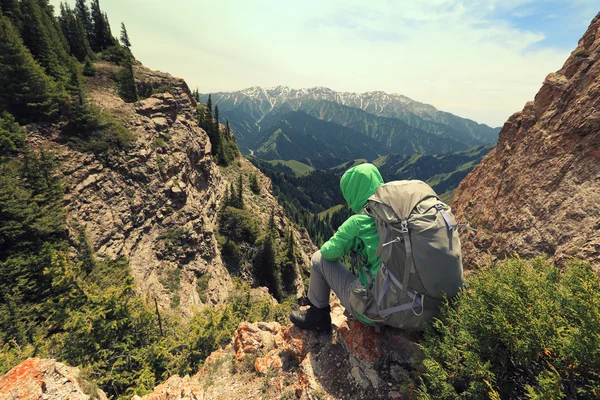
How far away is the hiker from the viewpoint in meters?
3.78

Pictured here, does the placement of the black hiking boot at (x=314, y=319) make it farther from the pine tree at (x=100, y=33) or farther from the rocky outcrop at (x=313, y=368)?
the pine tree at (x=100, y=33)

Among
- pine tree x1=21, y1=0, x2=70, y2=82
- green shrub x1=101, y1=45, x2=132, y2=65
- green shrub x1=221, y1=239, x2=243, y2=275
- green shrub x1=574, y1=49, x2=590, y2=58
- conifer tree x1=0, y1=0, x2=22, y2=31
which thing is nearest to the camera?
green shrub x1=574, y1=49, x2=590, y2=58

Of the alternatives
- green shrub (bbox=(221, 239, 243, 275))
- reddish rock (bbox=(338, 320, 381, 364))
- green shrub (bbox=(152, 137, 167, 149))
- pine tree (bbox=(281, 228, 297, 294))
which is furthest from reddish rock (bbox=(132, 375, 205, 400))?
pine tree (bbox=(281, 228, 297, 294))

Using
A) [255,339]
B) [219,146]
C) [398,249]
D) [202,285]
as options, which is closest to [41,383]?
[255,339]

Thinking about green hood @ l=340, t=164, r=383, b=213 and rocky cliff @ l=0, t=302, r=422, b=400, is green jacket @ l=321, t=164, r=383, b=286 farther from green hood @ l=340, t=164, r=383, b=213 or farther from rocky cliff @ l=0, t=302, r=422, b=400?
rocky cliff @ l=0, t=302, r=422, b=400

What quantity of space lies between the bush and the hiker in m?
0.39

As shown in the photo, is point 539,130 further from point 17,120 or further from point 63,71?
point 63,71

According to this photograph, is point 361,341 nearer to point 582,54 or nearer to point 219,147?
point 582,54

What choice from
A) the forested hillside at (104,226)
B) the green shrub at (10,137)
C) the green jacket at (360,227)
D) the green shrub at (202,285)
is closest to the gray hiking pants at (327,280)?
the green jacket at (360,227)

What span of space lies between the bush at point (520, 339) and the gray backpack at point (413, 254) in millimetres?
305

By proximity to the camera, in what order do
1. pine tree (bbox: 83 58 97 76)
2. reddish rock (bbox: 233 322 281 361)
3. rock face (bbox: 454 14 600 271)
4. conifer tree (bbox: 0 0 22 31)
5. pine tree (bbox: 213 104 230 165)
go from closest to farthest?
1. reddish rock (bbox: 233 322 281 361)
2. rock face (bbox: 454 14 600 271)
3. conifer tree (bbox: 0 0 22 31)
4. pine tree (bbox: 83 58 97 76)
5. pine tree (bbox: 213 104 230 165)

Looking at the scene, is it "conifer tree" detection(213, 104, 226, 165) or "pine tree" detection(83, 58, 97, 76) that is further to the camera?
"conifer tree" detection(213, 104, 226, 165)

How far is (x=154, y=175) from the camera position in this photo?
85.7ft

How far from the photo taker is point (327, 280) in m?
5.50
